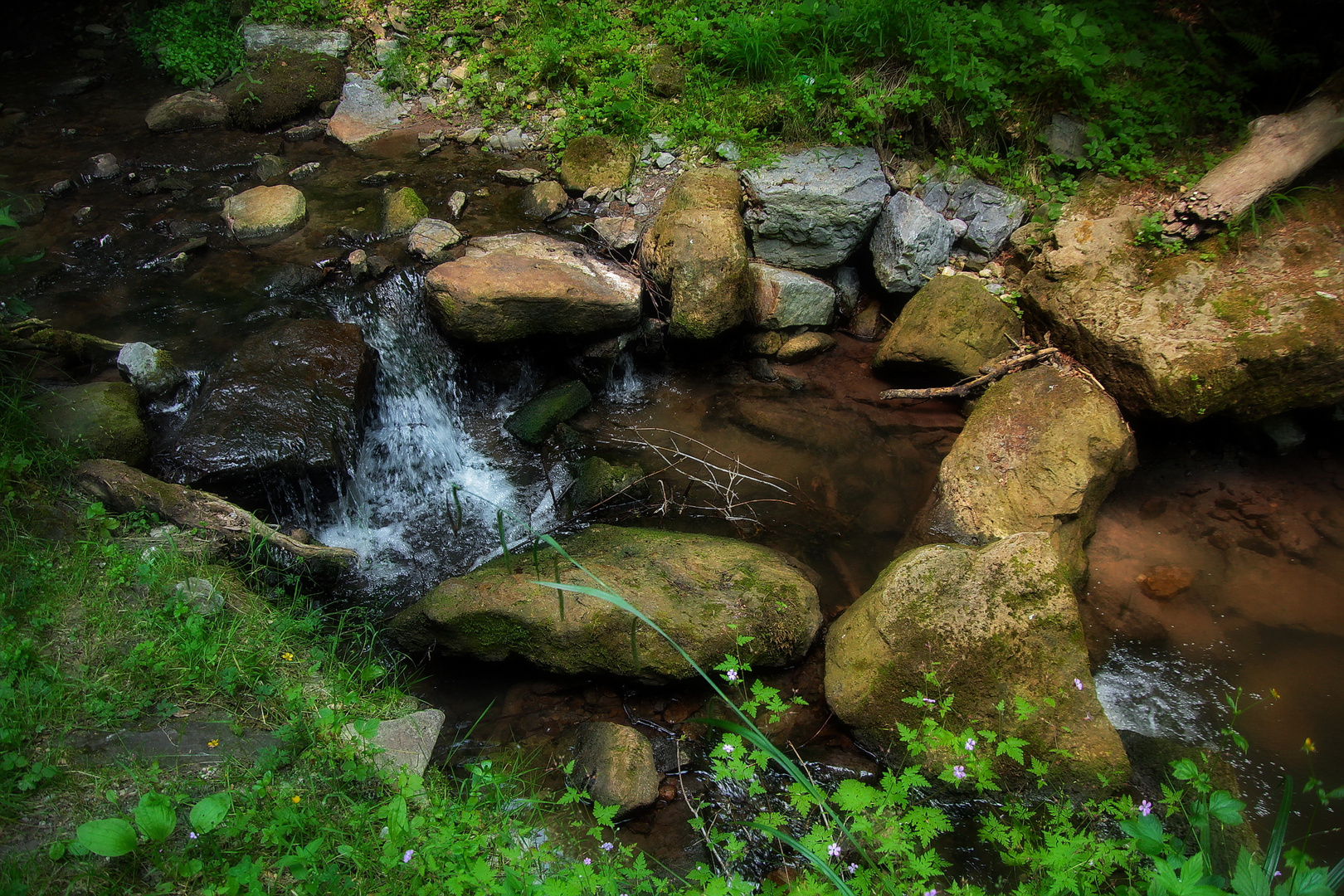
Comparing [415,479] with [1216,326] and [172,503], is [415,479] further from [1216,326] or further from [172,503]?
[1216,326]

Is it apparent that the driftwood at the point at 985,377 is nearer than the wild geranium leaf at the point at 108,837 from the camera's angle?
No

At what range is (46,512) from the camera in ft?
10.1

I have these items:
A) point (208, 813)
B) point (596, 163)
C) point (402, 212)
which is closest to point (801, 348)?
point (596, 163)

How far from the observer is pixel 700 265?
16.1 ft

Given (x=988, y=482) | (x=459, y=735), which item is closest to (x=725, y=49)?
(x=988, y=482)

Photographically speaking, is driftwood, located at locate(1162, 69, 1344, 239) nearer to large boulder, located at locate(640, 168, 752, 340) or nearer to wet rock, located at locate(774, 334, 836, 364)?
wet rock, located at locate(774, 334, 836, 364)

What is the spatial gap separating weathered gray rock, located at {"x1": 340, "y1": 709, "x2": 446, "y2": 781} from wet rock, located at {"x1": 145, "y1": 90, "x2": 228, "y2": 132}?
22.0ft

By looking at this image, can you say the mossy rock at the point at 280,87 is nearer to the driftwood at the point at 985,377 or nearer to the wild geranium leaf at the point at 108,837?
the driftwood at the point at 985,377

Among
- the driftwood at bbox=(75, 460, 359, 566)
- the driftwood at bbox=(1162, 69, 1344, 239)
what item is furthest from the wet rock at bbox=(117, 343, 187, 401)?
the driftwood at bbox=(1162, 69, 1344, 239)

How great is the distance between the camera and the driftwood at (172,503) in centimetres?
329

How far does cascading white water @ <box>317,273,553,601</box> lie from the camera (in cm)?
410

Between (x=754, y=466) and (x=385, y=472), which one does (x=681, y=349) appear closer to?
(x=754, y=466)

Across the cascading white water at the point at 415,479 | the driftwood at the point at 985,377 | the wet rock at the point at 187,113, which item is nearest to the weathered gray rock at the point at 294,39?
the wet rock at the point at 187,113

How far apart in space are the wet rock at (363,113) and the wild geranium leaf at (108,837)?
6.34 m
